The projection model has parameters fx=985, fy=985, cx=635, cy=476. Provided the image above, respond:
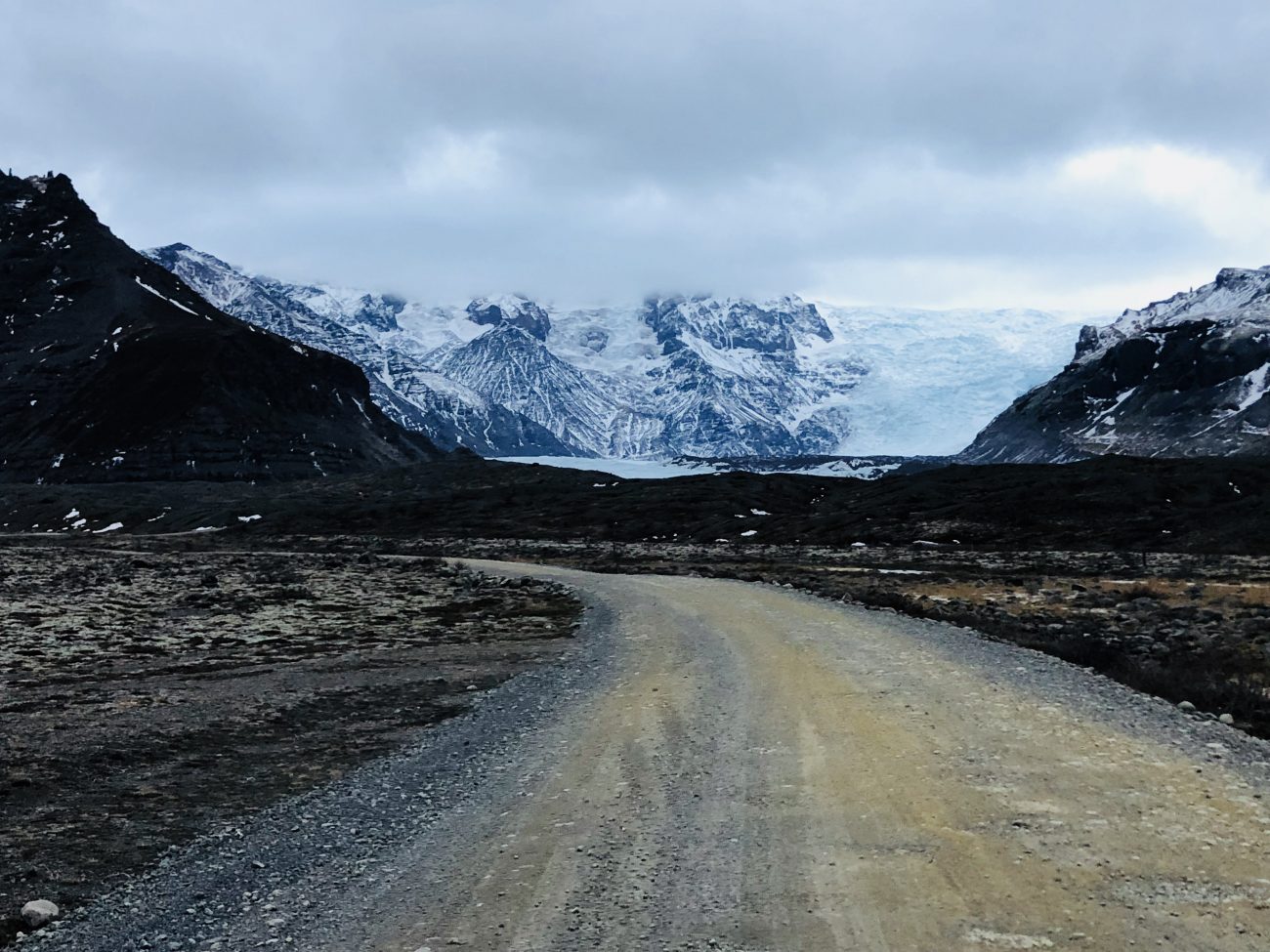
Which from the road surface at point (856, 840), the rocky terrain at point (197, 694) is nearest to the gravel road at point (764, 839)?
the road surface at point (856, 840)

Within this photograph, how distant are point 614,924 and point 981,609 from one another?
28.3 meters

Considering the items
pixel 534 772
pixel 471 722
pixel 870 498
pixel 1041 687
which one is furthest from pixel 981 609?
pixel 870 498

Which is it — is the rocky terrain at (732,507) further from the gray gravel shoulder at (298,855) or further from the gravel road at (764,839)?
the gray gravel shoulder at (298,855)

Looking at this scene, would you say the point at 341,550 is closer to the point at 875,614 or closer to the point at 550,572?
the point at 550,572

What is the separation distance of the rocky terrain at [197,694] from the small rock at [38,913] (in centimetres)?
10

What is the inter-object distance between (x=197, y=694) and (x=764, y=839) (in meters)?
14.5

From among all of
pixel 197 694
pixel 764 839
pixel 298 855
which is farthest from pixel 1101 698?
pixel 197 694

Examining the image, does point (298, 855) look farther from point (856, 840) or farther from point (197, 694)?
point (197, 694)

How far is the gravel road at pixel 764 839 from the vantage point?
26.9 feet

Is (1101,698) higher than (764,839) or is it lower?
higher

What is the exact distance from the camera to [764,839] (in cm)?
1012

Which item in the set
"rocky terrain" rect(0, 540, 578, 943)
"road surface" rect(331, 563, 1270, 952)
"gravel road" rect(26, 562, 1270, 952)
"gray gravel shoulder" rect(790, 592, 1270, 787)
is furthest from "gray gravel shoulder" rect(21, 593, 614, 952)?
"gray gravel shoulder" rect(790, 592, 1270, 787)

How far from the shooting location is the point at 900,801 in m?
11.2

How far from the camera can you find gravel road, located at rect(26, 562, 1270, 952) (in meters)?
8.19
